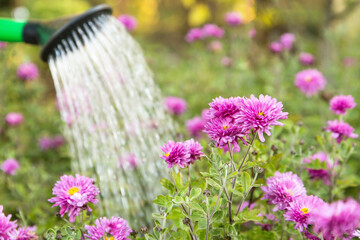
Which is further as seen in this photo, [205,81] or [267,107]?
[205,81]

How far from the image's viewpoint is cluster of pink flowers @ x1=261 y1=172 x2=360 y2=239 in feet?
1.91

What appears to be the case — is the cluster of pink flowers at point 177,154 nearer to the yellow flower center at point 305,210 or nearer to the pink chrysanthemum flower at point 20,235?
the yellow flower center at point 305,210

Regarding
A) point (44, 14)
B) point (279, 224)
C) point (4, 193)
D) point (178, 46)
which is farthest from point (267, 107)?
point (178, 46)

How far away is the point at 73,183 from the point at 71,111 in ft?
3.55

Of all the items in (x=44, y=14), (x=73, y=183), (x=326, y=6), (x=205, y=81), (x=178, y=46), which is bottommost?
(x=73, y=183)

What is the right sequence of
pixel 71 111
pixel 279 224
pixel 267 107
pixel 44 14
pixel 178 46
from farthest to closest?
1. pixel 178 46
2. pixel 44 14
3. pixel 71 111
4. pixel 279 224
5. pixel 267 107

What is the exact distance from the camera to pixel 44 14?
199 inches

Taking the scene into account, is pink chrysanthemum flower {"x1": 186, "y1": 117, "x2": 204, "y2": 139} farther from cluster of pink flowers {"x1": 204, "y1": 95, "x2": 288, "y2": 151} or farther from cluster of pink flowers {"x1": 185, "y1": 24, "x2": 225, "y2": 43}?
cluster of pink flowers {"x1": 185, "y1": 24, "x2": 225, "y2": 43}

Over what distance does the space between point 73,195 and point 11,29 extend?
38.5 inches

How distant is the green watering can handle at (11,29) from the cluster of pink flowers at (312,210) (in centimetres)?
117

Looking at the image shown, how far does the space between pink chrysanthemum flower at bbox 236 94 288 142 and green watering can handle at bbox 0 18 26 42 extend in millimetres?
1139

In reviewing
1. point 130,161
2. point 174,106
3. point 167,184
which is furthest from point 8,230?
point 174,106

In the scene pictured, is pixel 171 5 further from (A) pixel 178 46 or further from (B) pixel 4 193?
(B) pixel 4 193

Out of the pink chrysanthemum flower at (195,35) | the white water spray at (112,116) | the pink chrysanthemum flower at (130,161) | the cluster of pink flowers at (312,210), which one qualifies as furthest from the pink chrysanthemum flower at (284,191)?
the pink chrysanthemum flower at (195,35)
